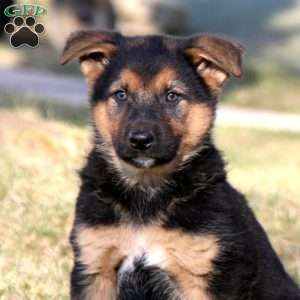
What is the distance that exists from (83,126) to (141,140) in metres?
8.39

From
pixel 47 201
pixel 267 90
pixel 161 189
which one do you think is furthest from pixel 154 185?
pixel 267 90

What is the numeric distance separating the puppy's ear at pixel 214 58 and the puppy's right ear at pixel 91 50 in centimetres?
49

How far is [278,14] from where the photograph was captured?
2634 cm

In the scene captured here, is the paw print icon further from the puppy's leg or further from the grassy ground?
the puppy's leg

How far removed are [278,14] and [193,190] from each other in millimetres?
21308

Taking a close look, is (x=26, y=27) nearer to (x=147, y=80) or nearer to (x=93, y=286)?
(x=147, y=80)

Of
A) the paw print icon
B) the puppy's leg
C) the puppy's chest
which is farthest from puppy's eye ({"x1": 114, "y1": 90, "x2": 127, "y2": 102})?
the paw print icon

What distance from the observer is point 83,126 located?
13.8 meters

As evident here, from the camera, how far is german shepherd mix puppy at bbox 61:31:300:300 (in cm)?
542

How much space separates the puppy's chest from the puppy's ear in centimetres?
101

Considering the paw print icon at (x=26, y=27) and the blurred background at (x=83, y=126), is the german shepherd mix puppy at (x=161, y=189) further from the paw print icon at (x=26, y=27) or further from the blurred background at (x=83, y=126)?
the paw print icon at (x=26, y=27)

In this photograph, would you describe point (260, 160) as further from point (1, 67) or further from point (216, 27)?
point (216, 27)

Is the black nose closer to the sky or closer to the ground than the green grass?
closer to the ground

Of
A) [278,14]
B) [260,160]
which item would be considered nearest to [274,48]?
[278,14]
